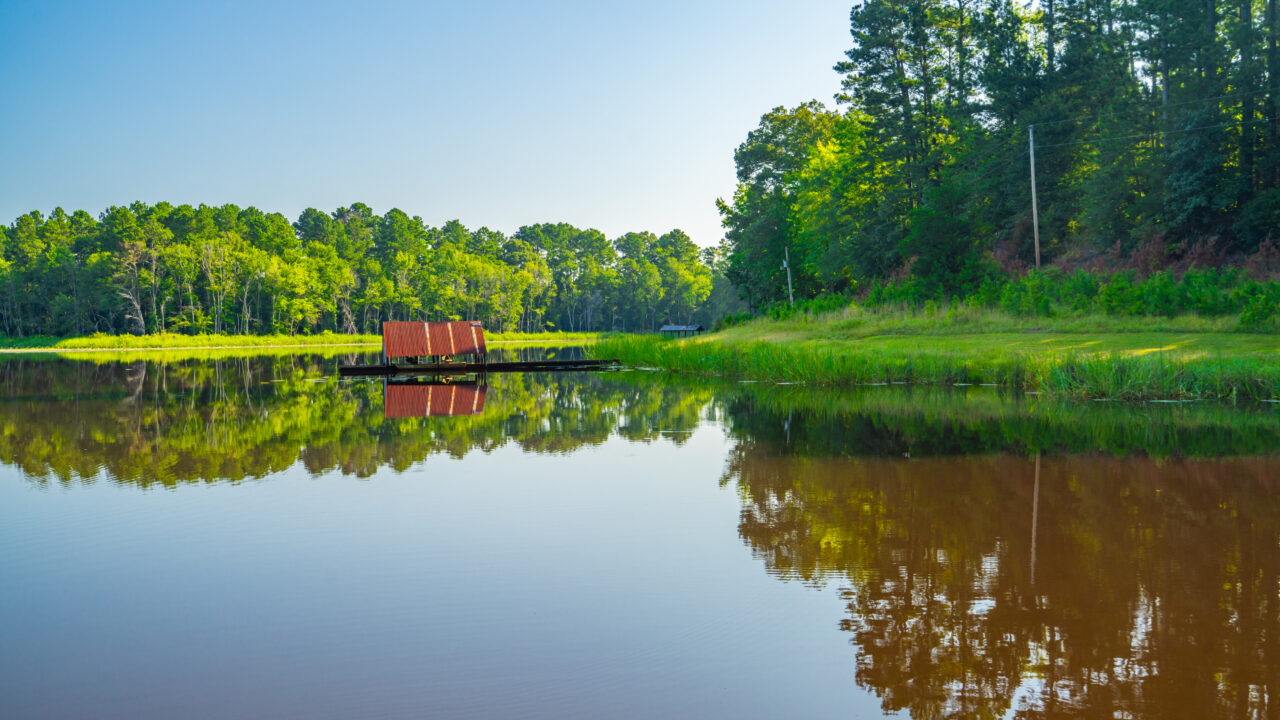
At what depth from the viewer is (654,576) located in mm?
5465

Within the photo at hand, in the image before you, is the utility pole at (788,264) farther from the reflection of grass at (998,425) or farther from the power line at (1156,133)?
the reflection of grass at (998,425)

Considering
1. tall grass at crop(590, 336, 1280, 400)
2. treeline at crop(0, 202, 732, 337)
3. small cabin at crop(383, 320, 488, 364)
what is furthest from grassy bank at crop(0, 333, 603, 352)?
tall grass at crop(590, 336, 1280, 400)

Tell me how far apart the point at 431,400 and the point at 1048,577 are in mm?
15344

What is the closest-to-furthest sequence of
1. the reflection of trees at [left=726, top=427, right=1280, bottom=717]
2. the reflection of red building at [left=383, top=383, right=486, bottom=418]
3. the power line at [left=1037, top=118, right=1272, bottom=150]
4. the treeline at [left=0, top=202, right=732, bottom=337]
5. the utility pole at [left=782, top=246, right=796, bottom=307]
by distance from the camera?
the reflection of trees at [left=726, top=427, right=1280, bottom=717] → the reflection of red building at [left=383, top=383, right=486, bottom=418] → the power line at [left=1037, top=118, right=1272, bottom=150] → the utility pole at [left=782, top=246, right=796, bottom=307] → the treeline at [left=0, top=202, right=732, bottom=337]

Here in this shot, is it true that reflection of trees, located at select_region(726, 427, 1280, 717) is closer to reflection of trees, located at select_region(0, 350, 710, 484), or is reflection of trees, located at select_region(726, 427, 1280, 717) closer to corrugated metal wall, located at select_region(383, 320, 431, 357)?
reflection of trees, located at select_region(0, 350, 710, 484)

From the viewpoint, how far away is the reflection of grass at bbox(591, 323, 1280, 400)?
48.2 ft

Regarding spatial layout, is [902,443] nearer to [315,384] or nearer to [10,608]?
[10,608]

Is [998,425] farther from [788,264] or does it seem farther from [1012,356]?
[788,264]

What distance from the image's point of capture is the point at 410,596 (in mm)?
5121

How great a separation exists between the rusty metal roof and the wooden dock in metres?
0.59

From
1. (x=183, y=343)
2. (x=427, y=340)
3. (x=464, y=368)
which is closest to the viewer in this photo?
(x=464, y=368)

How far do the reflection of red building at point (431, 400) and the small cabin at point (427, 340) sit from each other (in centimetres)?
494

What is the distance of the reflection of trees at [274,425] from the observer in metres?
10.3

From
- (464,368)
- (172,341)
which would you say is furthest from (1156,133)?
(172,341)
